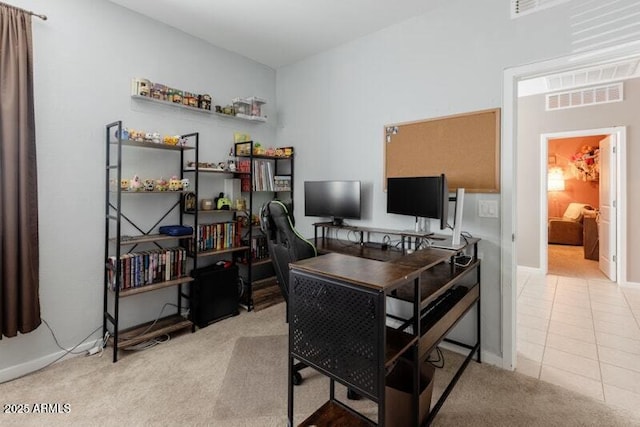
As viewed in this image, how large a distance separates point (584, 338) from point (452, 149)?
6.57 ft

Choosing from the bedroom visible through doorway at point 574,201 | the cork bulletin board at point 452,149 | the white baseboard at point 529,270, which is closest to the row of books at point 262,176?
the cork bulletin board at point 452,149

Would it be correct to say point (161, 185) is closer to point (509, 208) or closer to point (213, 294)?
point (213, 294)

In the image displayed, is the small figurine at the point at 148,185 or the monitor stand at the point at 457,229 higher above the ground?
the small figurine at the point at 148,185

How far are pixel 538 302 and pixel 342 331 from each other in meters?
3.40

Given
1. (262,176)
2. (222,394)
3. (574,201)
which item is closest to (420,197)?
(262,176)

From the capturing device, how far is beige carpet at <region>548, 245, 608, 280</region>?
4.71m

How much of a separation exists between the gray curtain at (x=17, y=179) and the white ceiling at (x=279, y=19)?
2.82ft

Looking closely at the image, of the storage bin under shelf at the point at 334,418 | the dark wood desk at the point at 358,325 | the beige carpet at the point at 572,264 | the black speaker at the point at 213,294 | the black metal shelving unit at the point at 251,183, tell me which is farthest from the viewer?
the beige carpet at the point at 572,264

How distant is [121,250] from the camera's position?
267cm

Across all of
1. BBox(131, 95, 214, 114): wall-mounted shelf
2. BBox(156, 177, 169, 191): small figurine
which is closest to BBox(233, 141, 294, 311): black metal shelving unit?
BBox(131, 95, 214, 114): wall-mounted shelf

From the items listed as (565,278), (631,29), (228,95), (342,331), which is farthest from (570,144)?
(342,331)

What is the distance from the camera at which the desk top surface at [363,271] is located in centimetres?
121

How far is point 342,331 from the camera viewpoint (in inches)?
51.1

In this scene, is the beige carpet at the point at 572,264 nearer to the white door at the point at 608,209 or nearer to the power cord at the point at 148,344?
the white door at the point at 608,209
